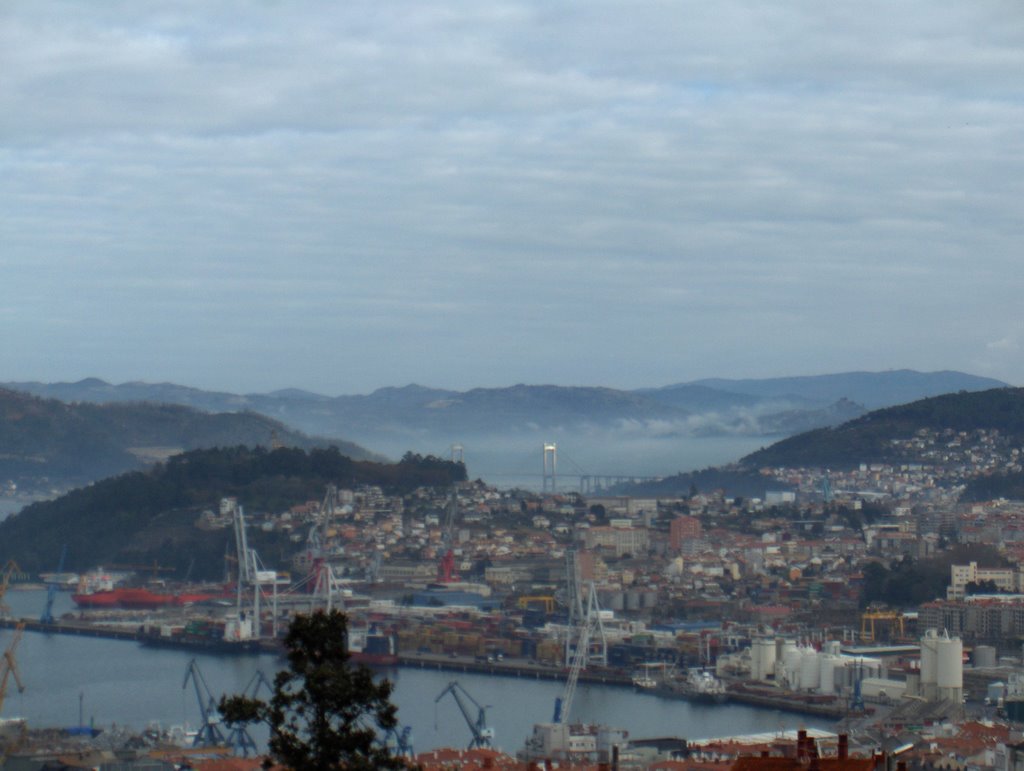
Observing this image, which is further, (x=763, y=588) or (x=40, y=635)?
(x=763, y=588)

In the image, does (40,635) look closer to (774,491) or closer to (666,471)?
(774,491)

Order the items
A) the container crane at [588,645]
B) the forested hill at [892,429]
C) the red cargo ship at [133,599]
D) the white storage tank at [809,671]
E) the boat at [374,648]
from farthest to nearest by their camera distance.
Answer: the forested hill at [892,429] < the red cargo ship at [133,599] < the boat at [374,648] < the container crane at [588,645] < the white storage tank at [809,671]

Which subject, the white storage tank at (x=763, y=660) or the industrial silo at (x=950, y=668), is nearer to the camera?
the industrial silo at (x=950, y=668)

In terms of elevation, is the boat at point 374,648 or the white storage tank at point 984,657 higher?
the white storage tank at point 984,657

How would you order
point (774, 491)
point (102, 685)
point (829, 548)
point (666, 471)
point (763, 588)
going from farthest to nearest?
point (666, 471) < point (774, 491) < point (829, 548) < point (763, 588) < point (102, 685)

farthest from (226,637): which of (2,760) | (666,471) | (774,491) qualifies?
(666,471)

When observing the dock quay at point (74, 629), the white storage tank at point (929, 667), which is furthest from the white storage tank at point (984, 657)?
the dock quay at point (74, 629)

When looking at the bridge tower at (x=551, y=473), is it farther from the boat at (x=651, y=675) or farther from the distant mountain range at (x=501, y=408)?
the boat at (x=651, y=675)
